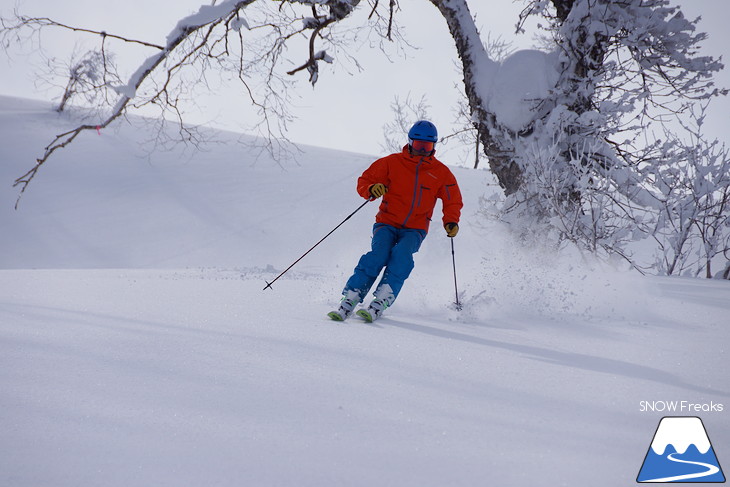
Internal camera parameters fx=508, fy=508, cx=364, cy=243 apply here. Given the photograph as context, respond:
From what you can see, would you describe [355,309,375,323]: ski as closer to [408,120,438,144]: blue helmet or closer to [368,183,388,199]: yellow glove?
[368,183,388,199]: yellow glove

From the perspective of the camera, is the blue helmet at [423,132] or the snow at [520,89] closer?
the blue helmet at [423,132]

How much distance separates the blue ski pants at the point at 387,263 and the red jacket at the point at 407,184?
0.33 feet

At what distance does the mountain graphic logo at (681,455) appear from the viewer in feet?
4.41

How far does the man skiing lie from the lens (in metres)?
3.97

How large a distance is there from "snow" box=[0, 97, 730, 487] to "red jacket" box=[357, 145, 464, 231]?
2.54 feet

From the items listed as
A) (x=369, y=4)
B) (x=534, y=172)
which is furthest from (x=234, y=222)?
(x=534, y=172)

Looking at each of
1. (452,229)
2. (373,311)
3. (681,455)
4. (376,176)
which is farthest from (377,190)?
(681,455)

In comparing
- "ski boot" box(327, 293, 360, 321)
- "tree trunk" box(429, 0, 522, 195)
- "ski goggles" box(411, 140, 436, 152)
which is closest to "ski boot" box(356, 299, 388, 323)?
"ski boot" box(327, 293, 360, 321)

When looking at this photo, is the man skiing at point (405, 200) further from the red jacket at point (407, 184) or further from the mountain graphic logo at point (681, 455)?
the mountain graphic logo at point (681, 455)

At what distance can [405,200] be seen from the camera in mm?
4137

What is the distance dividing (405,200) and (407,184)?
0.13m

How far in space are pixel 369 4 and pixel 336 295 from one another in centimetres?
559

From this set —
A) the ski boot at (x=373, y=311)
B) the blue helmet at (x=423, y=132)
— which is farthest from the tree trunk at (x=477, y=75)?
the ski boot at (x=373, y=311)

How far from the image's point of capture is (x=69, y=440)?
1342 mm
